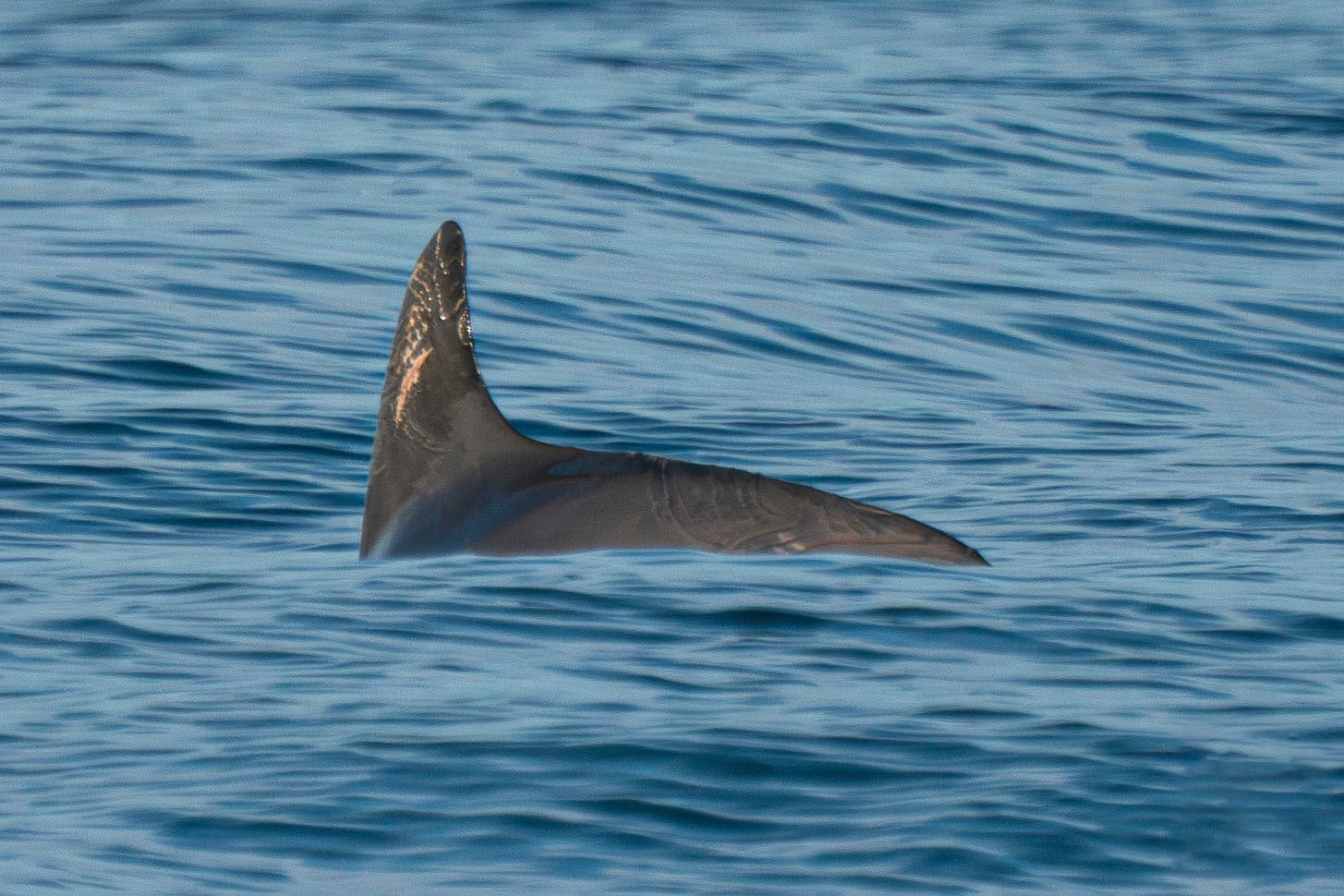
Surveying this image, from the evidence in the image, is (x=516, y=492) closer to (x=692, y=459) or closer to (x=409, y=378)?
(x=409, y=378)

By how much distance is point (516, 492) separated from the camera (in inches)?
356

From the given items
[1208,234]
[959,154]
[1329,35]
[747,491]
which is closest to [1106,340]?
[1208,234]

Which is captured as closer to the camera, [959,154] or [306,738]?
[306,738]

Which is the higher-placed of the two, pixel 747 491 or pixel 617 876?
pixel 747 491

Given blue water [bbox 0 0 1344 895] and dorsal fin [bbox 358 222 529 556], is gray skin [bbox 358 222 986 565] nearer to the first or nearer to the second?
dorsal fin [bbox 358 222 529 556]

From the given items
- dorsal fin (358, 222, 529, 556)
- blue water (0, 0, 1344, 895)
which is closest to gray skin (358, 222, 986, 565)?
dorsal fin (358, 222, 529, 556)

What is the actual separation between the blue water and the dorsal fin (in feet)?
1.70

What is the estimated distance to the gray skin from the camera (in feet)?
28.1

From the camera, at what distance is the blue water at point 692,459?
22.7 ft

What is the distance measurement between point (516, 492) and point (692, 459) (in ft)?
12.9

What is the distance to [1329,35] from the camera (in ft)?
108

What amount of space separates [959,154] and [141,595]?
15102 millimetres

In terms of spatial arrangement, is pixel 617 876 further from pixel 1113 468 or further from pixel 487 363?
pixel 487 363

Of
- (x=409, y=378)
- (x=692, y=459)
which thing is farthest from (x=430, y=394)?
(x=692, y=459)
